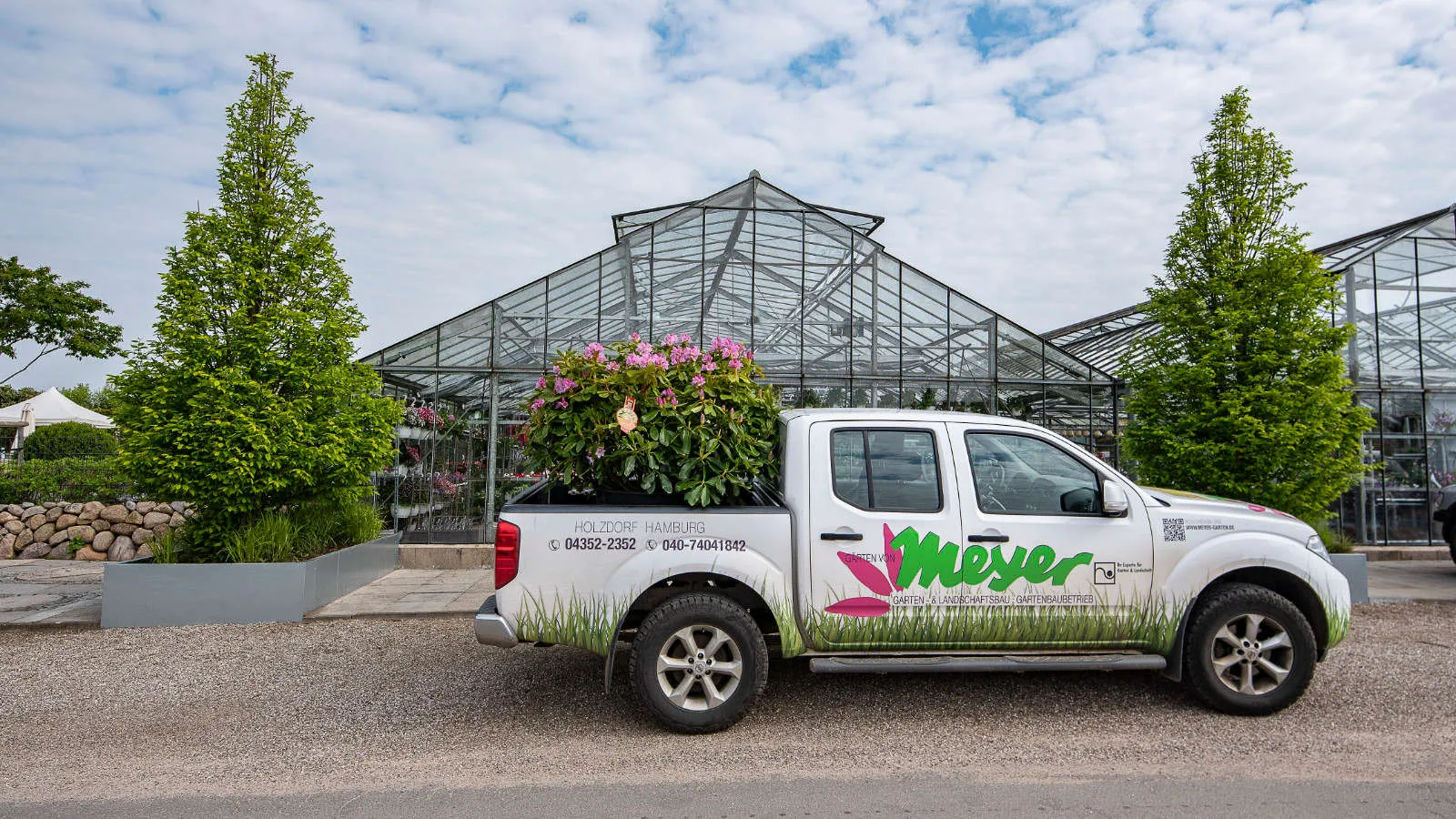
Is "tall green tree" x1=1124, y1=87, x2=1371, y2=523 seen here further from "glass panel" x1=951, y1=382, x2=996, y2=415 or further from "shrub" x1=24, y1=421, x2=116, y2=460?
"shrub" x1=24, y1=421, x2=116, y2=460

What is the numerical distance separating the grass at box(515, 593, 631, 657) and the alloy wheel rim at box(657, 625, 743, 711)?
1.03 feet

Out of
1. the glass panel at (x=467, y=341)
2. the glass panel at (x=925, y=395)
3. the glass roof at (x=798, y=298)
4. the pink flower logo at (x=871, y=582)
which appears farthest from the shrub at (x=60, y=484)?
the pink flower logo at (x=871, y=582)

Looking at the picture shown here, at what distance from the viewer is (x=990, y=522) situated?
4473 millimetres

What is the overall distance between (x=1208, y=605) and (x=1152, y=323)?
650cm

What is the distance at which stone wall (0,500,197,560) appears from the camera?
11.3 meters

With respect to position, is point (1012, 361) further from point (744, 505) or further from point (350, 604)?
point (350, 604)

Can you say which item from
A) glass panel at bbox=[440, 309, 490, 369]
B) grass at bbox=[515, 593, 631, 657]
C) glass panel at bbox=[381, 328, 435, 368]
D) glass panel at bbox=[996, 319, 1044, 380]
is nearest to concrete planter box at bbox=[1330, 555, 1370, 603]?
glass panel at bbox=[996, 319, 1044, 380]

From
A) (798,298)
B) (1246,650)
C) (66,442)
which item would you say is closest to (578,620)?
(1246,650)

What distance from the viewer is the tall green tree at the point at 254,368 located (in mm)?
7180

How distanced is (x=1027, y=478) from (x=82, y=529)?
42.5ft

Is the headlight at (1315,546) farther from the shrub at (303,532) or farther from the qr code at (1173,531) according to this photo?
the shrub at (303,532)

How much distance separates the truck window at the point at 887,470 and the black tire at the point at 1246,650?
1675 mm

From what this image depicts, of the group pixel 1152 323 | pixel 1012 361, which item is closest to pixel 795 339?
pixel 1012 361

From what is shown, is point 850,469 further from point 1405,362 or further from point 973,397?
point 1405,362
